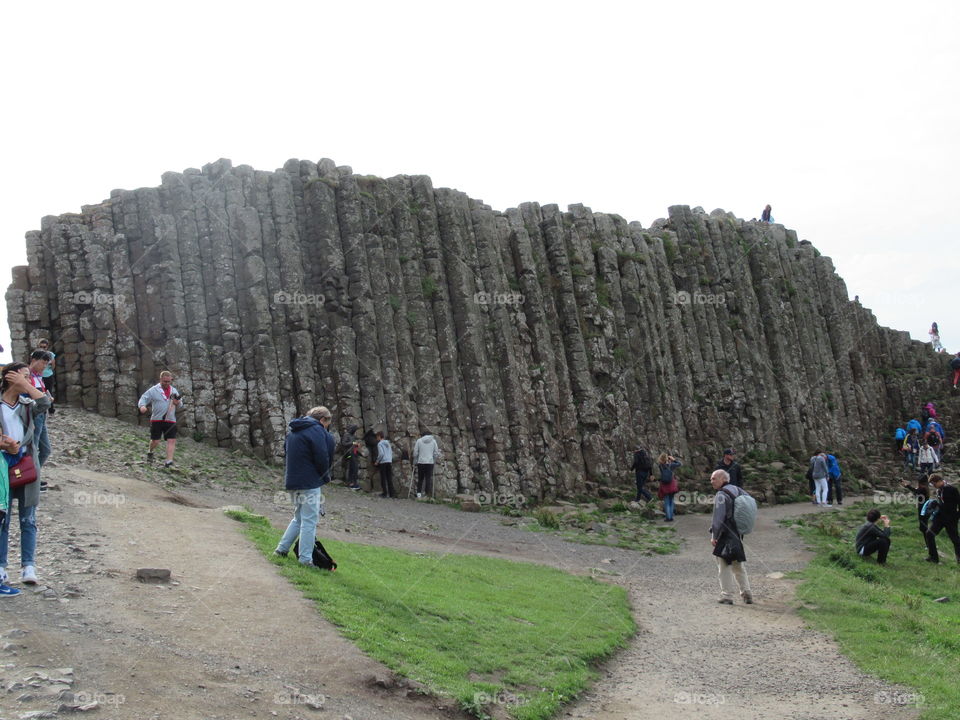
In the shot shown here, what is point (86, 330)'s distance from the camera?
2906cm

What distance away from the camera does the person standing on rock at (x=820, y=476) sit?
32781mm

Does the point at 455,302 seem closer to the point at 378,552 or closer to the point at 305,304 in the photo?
the point at 305,304
